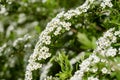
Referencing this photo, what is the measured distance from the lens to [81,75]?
7.63ft

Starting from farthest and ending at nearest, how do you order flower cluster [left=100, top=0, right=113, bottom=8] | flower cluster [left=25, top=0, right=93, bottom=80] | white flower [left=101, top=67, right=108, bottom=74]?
flower cluster [left=100, top=0, right=113, bottom=8] < flower cluster [left=25, top=0, right=93, bottom=80] < white flower [left=101, top=67, right=108, bottom=74]

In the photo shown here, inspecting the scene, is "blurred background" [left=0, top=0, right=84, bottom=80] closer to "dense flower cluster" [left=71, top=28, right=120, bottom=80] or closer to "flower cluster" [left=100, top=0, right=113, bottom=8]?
"flower cluster" [left=100, top=0, right=113, bottom=8]

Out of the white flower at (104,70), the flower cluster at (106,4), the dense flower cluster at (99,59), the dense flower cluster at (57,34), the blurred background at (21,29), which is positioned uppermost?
the blurred background at (21,29)

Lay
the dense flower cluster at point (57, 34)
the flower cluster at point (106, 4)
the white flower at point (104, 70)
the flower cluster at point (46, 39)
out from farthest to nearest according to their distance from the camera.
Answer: the flower cluster at point (106, 4), the flower cluster at point (46, 39), the dense flower cluster at point (57, 34), the white flower at point (104, 70)

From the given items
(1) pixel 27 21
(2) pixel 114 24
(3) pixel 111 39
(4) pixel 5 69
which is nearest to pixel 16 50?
(4) pixel 5 69

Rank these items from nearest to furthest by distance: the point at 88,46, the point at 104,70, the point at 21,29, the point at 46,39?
the point at 104,70, the point at 46,39, the point at 88,46, the point at 21,29

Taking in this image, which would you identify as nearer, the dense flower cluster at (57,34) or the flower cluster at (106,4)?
the dense flower cluster at (57,34)

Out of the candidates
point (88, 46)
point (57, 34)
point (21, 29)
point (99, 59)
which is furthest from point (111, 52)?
point (21, 29)

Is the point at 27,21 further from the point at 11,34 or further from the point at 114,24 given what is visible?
the point at 114,24

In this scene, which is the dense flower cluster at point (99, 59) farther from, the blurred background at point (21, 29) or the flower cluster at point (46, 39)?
the blurred background at point (21, 29)

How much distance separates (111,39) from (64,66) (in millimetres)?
442

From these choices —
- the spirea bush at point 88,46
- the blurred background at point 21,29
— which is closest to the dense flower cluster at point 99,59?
the spirea bush at point 88,46

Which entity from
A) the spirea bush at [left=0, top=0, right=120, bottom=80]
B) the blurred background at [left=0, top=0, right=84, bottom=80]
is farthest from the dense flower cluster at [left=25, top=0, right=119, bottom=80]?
the blurred background at [left=0, top=0, right=84, bottom=80]

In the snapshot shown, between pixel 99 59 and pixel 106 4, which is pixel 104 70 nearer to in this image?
pixel 99 59
